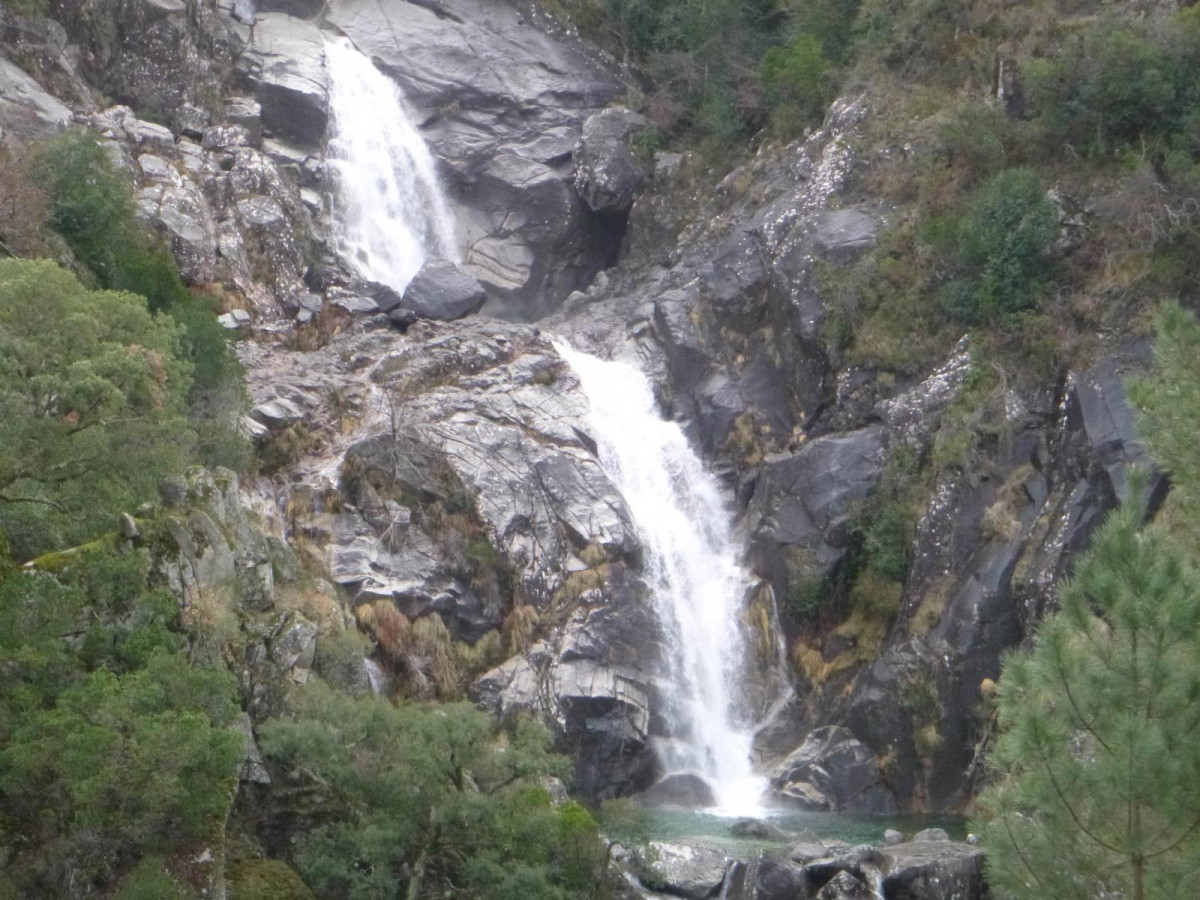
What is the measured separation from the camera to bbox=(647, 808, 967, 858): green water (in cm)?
2472

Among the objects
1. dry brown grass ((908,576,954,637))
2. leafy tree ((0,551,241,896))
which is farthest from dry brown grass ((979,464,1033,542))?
leafy tree ((0,551,241,896))

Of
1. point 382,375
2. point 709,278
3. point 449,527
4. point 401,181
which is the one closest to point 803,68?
point 709,278

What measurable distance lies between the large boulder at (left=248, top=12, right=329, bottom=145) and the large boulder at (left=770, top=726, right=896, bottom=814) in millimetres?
25549

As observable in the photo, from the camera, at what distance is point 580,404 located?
35812mm

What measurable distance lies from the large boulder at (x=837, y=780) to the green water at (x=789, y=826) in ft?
1.44

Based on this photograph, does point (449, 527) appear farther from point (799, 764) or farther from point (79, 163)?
point (79, 163)

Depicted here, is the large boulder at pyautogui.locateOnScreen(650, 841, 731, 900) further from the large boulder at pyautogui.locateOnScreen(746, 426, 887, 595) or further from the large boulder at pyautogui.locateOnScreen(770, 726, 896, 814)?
the large boulder at pyautogui.locateOnScreen(746, 426, 887, 595)

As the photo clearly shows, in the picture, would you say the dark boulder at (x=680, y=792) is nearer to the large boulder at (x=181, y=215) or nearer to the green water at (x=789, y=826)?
the green water at (x=789, y=826)

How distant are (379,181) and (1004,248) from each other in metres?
21.2

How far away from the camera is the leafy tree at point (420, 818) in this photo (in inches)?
742

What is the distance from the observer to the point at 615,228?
154ft

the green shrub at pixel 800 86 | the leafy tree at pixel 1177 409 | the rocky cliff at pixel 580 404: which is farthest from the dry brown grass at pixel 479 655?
the green shrub at pixel 800 86

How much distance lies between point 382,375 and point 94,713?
64.9ft

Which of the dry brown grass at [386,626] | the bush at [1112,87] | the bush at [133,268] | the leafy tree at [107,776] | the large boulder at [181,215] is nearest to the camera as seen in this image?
the leafy tree at [107,776]
